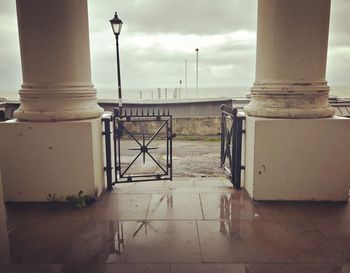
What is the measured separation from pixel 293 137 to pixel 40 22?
4.26 metres

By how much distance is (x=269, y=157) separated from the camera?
199 inches

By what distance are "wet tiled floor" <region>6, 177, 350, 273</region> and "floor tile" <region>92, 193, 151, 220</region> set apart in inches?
0.6

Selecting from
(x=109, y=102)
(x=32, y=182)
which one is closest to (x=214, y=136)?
(x=109, y=102)

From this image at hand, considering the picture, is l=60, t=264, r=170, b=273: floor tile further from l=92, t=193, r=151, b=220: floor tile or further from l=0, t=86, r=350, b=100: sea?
l=0, t=86, r=350, b=100: sea

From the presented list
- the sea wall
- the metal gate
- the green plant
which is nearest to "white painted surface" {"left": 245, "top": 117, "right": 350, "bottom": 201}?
the metal gate

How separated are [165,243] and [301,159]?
261 cm

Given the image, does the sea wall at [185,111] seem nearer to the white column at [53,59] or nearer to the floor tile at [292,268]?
the white column at [53,59]

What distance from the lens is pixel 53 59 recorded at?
16.3ft

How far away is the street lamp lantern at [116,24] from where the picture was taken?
42.8 ft

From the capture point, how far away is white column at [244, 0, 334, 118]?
4.84m

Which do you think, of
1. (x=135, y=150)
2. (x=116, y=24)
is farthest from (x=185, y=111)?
(x=135, y=150)

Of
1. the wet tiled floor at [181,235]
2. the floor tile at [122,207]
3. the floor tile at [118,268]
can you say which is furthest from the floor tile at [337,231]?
the floor tile at [122,207]

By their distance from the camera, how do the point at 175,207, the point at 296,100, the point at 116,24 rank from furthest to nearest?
the point at 116,24
the point at 296,100
the point at 175,207

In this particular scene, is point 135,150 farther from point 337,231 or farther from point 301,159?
point 337,231
